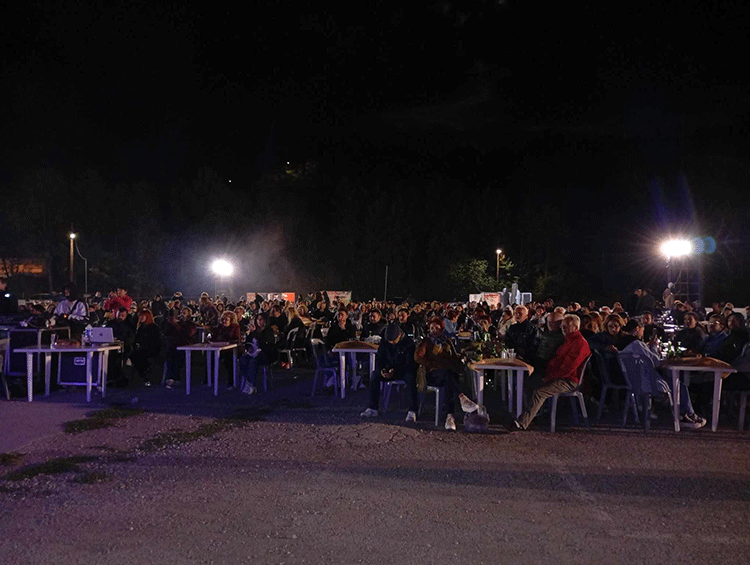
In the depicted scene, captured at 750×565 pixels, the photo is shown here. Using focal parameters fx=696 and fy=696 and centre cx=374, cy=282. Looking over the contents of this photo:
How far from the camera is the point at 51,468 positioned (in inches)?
252

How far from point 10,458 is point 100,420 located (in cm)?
211

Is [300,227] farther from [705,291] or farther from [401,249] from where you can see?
[705,291]

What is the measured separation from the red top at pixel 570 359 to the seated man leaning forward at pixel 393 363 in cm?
183

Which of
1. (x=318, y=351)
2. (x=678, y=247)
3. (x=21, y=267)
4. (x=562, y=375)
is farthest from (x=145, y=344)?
(x=21, y=267)

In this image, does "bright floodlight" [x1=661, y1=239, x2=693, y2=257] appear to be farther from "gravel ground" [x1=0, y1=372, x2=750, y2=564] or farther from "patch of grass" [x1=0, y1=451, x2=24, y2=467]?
"patch of grass" [x1=0, y1=451, x2=24, y2=467]

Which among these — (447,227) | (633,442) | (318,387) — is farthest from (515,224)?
(633,442)

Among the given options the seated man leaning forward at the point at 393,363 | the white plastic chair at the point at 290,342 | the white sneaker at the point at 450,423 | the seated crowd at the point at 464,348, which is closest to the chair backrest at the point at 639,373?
the seated crowd at the point at 464,348

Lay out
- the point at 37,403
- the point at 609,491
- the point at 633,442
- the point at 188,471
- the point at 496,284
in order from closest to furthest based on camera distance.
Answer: the point at 609,491
the point at 188,471
the point at 633,442
the point at 37,403
the point at 496,284

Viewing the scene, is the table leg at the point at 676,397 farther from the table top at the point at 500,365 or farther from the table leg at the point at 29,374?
the table leg at the point at 29,374

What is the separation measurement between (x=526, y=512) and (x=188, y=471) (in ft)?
10.0

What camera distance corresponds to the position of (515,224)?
48.0m

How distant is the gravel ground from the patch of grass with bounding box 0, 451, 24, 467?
76 mm

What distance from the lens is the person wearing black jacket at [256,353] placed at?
11.6 m

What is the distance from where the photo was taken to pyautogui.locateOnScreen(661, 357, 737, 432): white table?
8.23 m
